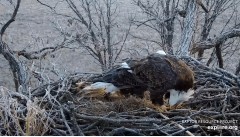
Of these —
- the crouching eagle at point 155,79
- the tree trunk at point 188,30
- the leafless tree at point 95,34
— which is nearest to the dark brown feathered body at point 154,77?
the crouching eagle at point 155,79

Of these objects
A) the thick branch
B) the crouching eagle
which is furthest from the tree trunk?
the crouching eagle

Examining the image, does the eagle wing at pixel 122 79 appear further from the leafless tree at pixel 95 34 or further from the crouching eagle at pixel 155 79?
the leafless tree at pixel 95 34

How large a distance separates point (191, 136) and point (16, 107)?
4.17ft

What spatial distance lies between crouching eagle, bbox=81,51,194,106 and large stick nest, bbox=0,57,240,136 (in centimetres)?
15

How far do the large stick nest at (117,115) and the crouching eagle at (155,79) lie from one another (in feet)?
0.48

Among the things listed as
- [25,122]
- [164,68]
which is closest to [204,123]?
A: [164,68]

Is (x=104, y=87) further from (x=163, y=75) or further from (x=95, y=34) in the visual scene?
(x=95, y=34)

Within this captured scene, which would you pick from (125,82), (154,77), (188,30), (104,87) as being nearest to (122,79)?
(125,82)

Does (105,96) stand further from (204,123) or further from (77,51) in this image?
(77,51)

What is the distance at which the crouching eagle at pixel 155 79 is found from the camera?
3680 mm

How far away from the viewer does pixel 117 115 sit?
3.38m

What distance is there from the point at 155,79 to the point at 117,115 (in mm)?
556

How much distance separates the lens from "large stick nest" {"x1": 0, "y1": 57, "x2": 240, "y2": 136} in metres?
3.15

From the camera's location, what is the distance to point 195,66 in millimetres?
4469
